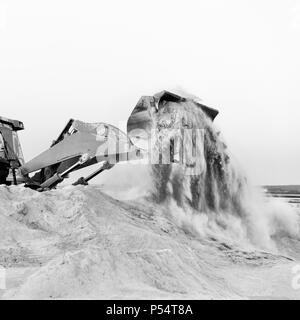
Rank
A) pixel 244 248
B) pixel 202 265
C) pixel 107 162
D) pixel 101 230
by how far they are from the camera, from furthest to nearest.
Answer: pixel 107 162
pixel 244 248
pixel 101 230
pixel 202 265

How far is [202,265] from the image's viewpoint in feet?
28.0

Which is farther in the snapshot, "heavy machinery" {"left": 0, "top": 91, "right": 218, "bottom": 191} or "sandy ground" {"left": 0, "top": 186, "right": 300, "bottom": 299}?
"heavy machinery" {"left": 0, "top": 91, "right": 218, "bottom": 191}

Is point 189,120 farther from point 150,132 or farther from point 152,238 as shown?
A: point 152,238

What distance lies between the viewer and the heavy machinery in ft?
37.1

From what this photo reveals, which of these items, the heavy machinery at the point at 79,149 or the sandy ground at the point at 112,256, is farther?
the heavy machinery at the point at 79,149

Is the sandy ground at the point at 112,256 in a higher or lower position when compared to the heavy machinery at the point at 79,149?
lower

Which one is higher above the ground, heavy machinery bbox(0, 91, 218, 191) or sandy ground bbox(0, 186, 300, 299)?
heavy machinery bbox(0, 91, 218, 191)

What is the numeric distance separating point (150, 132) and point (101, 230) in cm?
326

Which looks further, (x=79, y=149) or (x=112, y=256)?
(x=79, y=149)

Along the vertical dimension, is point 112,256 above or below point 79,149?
below

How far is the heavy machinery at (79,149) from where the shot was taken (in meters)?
11.3

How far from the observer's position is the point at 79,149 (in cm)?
1155

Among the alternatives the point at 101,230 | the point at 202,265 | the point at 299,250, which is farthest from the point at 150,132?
the point at 299,250
